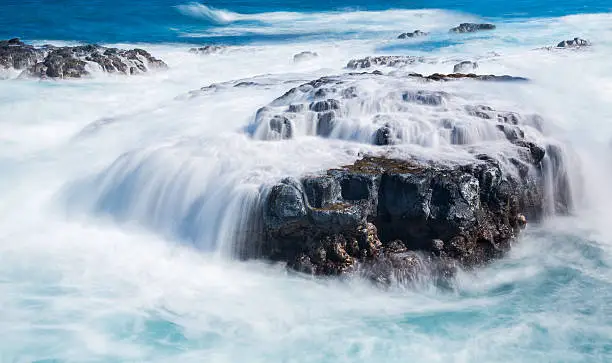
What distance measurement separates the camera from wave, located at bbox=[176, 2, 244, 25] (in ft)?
129

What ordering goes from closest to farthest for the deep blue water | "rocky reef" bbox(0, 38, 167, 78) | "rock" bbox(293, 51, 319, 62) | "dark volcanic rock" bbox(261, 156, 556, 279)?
"dark volcanic rock" bbox(261, 156, 556, 279), "rocky reef" bbox(0, 38, 167, 78), "rock" bbox(293, 51, 319, 62), the deep blue water

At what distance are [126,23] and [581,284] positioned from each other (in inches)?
1255

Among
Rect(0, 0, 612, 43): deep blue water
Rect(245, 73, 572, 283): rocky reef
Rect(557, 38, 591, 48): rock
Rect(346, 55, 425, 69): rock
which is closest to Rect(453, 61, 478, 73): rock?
Rect(346, 55, 425, 69): rock

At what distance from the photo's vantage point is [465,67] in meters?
18.9

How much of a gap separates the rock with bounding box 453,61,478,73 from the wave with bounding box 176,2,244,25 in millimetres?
22572

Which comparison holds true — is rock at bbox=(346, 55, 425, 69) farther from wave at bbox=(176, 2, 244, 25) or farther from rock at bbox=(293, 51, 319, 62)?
wave at bbox=(176, 2, 244, 25)

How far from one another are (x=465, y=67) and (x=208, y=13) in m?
25.6

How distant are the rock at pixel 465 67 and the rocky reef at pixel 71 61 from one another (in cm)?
1053

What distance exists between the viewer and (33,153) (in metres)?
13.9

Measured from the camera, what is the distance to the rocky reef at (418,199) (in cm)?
919

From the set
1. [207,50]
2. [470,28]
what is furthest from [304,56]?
[470,28]

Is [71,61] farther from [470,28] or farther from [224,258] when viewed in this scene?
[470,28]

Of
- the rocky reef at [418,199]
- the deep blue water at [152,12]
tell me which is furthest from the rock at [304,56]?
the rocky reef at [418,199]

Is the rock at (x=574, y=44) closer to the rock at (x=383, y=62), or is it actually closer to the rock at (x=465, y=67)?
the rock at (x=465, y=67)
